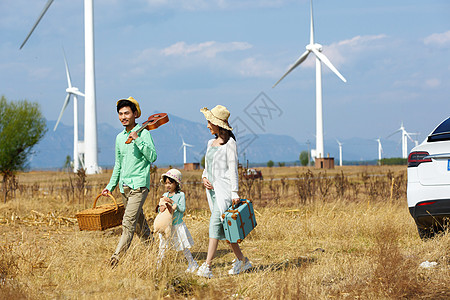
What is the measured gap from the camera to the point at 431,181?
6.45 metres

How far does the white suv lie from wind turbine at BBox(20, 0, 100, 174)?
1306 inches

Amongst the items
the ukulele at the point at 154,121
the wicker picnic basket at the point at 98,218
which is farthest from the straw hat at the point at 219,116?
the wicker picnic basket at the point at 98,218

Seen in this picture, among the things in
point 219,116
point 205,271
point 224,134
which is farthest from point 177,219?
point 219,116

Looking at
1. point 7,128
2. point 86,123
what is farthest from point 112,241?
point 86,123

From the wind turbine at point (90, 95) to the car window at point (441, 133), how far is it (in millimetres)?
32856

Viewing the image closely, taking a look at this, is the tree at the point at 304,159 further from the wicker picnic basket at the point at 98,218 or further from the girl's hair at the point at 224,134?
the girl's hair at the point at 224,134

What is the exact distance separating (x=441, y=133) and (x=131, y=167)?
3731 mm

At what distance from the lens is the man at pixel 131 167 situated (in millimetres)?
5910

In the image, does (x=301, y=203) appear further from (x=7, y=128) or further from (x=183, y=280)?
(x=7, y=128)

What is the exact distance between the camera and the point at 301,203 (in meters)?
12.5

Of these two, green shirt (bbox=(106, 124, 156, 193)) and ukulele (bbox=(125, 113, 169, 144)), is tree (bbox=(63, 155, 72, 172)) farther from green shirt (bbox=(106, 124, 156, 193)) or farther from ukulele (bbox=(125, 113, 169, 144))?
ukulele (bbox=(125, 113, 169, 144))

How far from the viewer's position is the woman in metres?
5.66

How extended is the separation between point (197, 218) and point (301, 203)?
3.19 metres

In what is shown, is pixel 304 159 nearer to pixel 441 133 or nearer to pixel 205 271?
pixel 441 133
